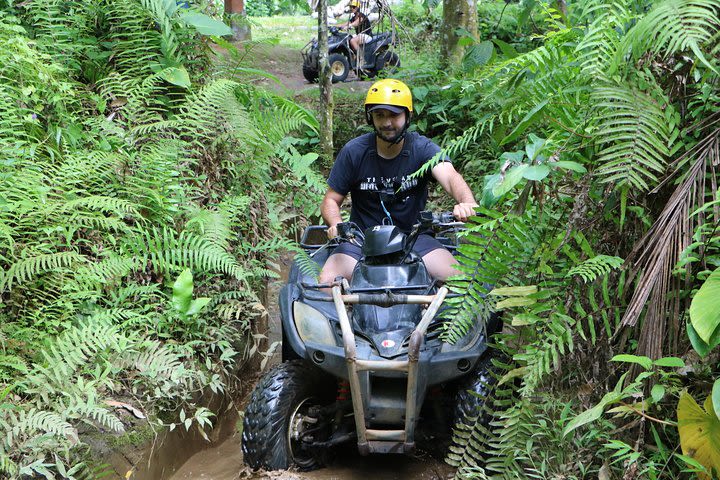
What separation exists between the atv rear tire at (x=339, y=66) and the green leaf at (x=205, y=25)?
660 centimetres

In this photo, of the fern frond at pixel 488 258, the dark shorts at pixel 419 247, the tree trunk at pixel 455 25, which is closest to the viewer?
the fern frond at pixel 488 258

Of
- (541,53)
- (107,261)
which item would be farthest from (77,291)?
(541,53)

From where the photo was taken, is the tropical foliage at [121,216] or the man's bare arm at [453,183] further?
the man's bare arm at [453,183]

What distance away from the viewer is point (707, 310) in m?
2.95

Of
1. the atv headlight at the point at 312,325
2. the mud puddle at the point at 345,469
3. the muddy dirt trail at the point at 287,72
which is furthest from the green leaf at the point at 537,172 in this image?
the muddy dirt trail at the point at 287,72

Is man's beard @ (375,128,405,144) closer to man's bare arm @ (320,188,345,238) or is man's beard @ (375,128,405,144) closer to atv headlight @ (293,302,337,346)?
man's bare arm @ (320,188,345,238)

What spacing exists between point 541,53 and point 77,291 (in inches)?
123

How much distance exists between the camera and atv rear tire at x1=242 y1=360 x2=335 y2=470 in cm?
449

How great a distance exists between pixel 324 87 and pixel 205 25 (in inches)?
68.0

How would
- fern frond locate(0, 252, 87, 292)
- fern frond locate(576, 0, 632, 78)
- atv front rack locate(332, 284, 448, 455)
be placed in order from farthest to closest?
fern frond locate(0, 252, 87, 292) → atv front rack locate(332, 284, 448, 455) → fern frond locate(576, 0, 632, 78)

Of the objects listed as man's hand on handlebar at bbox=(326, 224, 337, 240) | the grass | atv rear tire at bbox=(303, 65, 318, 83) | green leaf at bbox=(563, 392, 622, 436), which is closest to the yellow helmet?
man's hand on handlebar at bbox=(326, 224, 337, 240)

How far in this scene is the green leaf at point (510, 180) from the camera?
3.48 meters

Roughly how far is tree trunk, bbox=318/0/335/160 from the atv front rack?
449 centimetres

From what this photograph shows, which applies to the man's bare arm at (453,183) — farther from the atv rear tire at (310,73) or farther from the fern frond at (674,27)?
the atv rear tire at (310,73)
